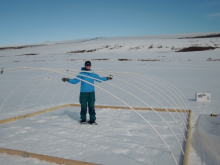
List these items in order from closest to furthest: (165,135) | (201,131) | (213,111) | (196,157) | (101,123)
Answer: (196,157), (165,135), (201,131), (101,123), (213,111)

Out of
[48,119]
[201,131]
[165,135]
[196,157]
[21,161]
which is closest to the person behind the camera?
[21,161]

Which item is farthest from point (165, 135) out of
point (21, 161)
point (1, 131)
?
point (1, 131)

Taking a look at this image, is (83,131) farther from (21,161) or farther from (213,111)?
(213,111)

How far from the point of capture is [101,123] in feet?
20.5

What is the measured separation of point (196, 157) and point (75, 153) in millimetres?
2353

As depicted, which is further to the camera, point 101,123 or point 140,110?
point 140,110

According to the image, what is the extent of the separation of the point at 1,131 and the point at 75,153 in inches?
99.9

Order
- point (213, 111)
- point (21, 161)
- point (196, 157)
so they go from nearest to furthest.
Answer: point (21, 161)
point (196, 157)
point (213, 111)

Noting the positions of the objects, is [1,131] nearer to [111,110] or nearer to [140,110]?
[111,110]

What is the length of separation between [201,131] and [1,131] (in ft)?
16.8

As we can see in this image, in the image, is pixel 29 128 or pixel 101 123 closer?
pixel 29 128

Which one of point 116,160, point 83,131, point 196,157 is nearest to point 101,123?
point 83,131

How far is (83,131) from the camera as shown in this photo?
5.51m

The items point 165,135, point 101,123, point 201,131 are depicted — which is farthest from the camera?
point 101,123
